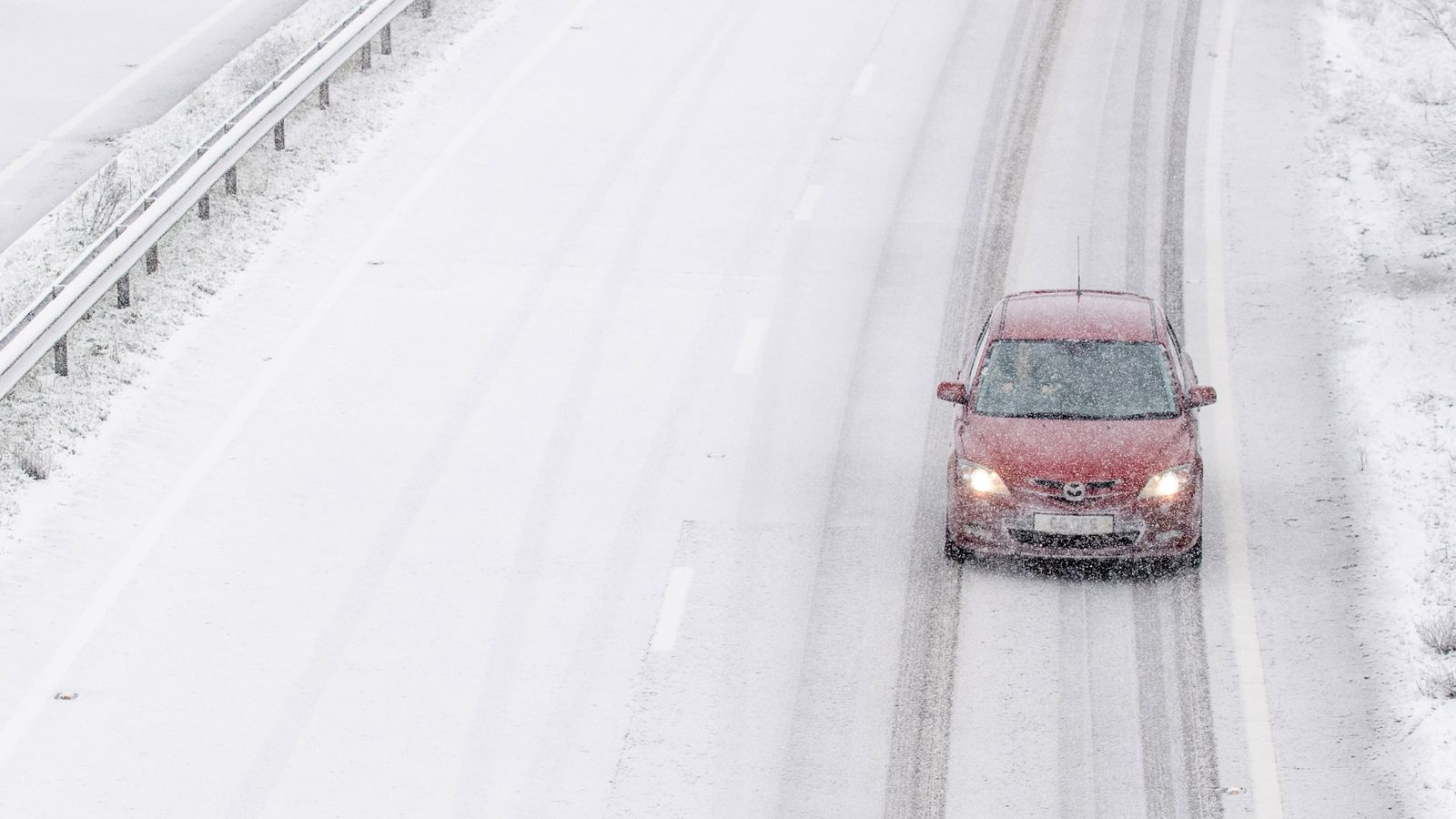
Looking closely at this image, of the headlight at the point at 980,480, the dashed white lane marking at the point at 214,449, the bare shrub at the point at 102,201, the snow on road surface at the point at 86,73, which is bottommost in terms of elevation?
the snow on road surface at the point at 86,73

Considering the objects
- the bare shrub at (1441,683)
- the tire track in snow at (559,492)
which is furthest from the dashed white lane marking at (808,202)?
the bare shrub at (1441,683)

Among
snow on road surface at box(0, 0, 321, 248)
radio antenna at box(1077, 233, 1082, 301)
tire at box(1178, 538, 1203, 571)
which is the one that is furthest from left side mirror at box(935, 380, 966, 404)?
snow on road surface at box(0, 0, 321, 248)

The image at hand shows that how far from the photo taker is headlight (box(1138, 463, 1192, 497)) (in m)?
13.0

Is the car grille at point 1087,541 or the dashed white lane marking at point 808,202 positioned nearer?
the car grille at point 1087,541

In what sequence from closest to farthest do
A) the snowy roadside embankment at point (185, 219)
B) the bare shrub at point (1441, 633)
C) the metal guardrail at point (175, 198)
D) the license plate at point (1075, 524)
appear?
1. the bare shrub at point (1441, 633)
2. the license plate at point (1075, 524)
3. the metal guardrail at point (175, 198)
4. the snowy roadside embankment at point (185, 219)

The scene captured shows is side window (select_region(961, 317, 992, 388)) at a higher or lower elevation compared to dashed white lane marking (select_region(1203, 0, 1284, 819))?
higher

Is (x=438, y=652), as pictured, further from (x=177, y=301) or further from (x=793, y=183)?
(x=793, y=183)

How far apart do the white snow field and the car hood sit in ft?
2.50

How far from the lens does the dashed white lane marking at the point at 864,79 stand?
24125 mm

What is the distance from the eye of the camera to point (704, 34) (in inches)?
1041

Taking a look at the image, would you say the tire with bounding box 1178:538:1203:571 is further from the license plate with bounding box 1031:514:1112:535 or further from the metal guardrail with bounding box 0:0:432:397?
Answer: the metal guardrail with bounding box 0:0:432:397

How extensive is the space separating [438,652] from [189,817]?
213 cm

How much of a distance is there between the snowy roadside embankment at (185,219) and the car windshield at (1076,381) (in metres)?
6.72

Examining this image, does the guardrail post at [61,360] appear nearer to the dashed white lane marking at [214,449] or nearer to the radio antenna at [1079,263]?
the dashed white lane marking at [214,449]
